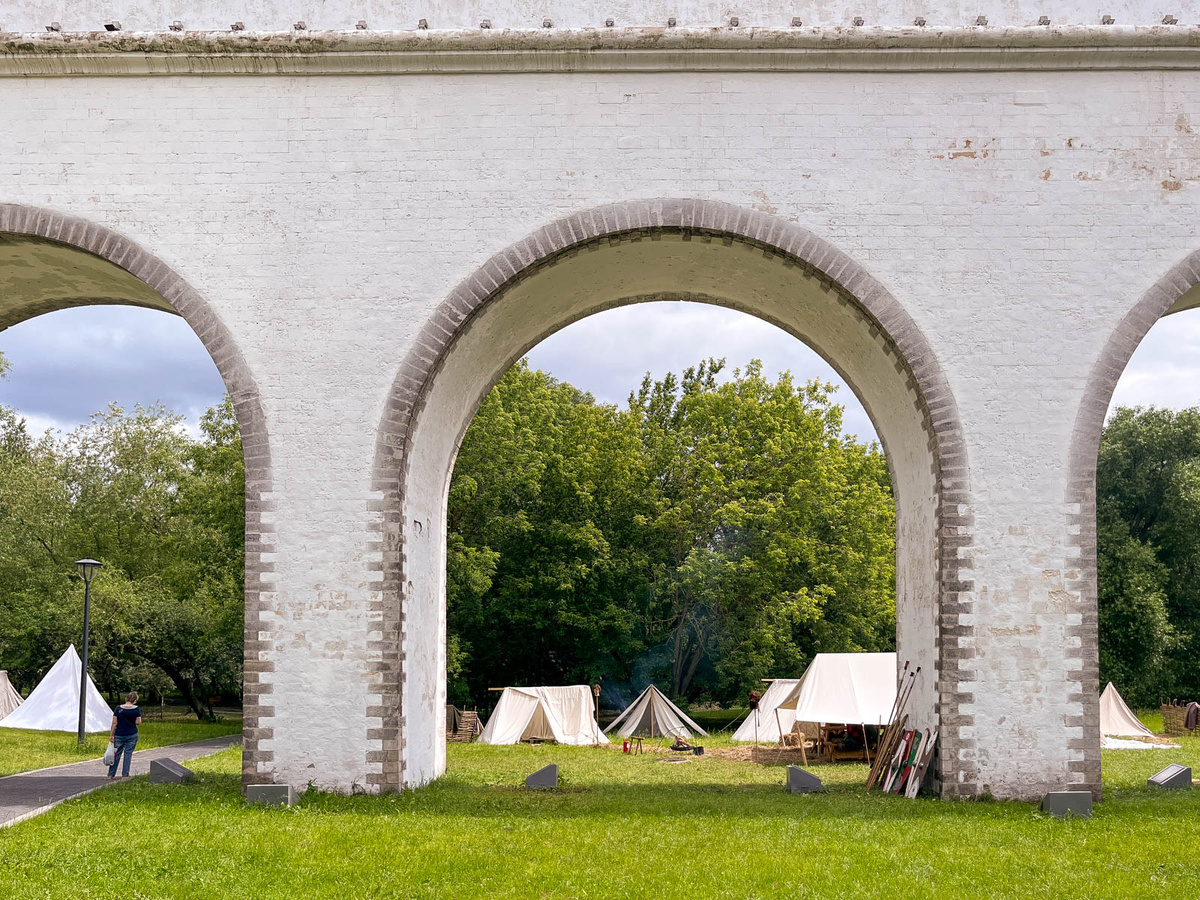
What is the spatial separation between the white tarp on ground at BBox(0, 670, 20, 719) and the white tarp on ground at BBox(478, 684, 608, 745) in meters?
11.1

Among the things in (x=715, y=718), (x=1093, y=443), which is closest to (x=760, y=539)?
(x=715, y=718)

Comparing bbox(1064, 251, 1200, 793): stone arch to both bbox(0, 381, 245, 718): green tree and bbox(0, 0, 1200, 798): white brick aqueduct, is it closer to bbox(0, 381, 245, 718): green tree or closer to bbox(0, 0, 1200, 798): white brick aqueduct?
bbox(0, 0, 1200, 798): white brick aqueduct

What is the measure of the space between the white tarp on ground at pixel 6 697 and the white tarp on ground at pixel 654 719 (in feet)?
44.8

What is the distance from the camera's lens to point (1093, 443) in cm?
986

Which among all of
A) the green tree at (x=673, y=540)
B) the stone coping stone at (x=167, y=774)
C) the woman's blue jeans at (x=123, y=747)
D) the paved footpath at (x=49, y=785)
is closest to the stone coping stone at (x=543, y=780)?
the stone coping stone at (x=167, y=774)

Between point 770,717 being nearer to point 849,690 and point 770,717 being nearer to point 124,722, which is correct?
point 849,690

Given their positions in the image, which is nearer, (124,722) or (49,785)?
(49,785)

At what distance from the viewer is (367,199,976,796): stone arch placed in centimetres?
974

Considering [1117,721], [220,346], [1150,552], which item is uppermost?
[220,346]

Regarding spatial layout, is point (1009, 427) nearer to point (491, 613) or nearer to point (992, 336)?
point (992, 336)

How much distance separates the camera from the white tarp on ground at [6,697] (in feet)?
78.1

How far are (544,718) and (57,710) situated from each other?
956 centimetres

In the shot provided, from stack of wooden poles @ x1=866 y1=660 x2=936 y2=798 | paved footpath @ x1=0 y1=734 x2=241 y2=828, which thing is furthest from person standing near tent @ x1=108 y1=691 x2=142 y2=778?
stack of wooden poles @ x1=866 y1=660 x2=936 y2=798

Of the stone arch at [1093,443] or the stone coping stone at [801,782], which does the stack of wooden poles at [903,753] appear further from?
the stone arch at [1093,443]
